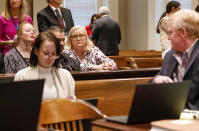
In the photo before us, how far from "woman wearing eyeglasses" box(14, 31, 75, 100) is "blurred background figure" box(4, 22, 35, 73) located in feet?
3.41

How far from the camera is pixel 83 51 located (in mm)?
4812

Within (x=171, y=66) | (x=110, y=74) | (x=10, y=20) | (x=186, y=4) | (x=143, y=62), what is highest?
(x=186, y=4)

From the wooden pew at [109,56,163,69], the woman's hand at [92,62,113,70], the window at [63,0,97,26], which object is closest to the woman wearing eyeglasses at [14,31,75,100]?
the woman's hand at [92,62,113,70]

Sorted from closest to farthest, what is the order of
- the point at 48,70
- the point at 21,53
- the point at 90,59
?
the point at 48,70 < the point at 21,53 < the point at 90,59

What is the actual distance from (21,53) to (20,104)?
2.60 meters

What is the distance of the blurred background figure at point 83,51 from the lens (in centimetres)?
471

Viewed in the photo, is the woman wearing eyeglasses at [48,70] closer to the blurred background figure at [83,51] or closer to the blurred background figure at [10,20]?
the blurred background figure at [83,51]

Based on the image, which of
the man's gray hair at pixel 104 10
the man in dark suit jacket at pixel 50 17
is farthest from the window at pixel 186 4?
the man in dark suit jacket at pixel 50 17

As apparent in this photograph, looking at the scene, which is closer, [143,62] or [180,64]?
[180,64]

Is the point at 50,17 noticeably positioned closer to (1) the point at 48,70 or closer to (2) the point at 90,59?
(2) the point at 90,59

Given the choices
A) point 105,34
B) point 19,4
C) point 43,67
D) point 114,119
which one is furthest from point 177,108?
point 105,34

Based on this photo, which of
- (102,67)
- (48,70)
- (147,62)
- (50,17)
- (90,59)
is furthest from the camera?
(147,62)

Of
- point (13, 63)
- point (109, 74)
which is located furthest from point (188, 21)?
point (13, 63)

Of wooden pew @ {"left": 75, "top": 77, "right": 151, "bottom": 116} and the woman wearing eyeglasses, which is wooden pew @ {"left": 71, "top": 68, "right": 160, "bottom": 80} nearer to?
wooden pew @ {"left": 75, "top": 77, "right": 151, "bottom": 116}
